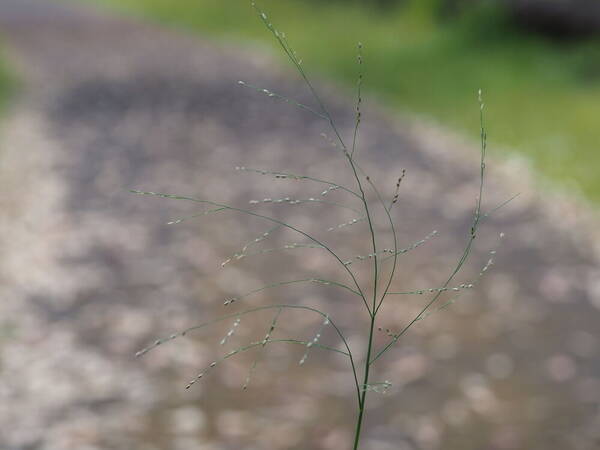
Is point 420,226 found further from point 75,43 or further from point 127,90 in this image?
point 75,43

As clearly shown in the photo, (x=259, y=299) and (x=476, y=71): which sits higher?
(x=476, y=71)

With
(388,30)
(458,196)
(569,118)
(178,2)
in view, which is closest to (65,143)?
(458,196)

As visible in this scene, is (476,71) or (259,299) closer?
(259,299)

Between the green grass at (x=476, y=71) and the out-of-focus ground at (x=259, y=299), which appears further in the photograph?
the green grass at (x=476, y=71)

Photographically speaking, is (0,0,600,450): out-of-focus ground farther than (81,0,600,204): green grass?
No
